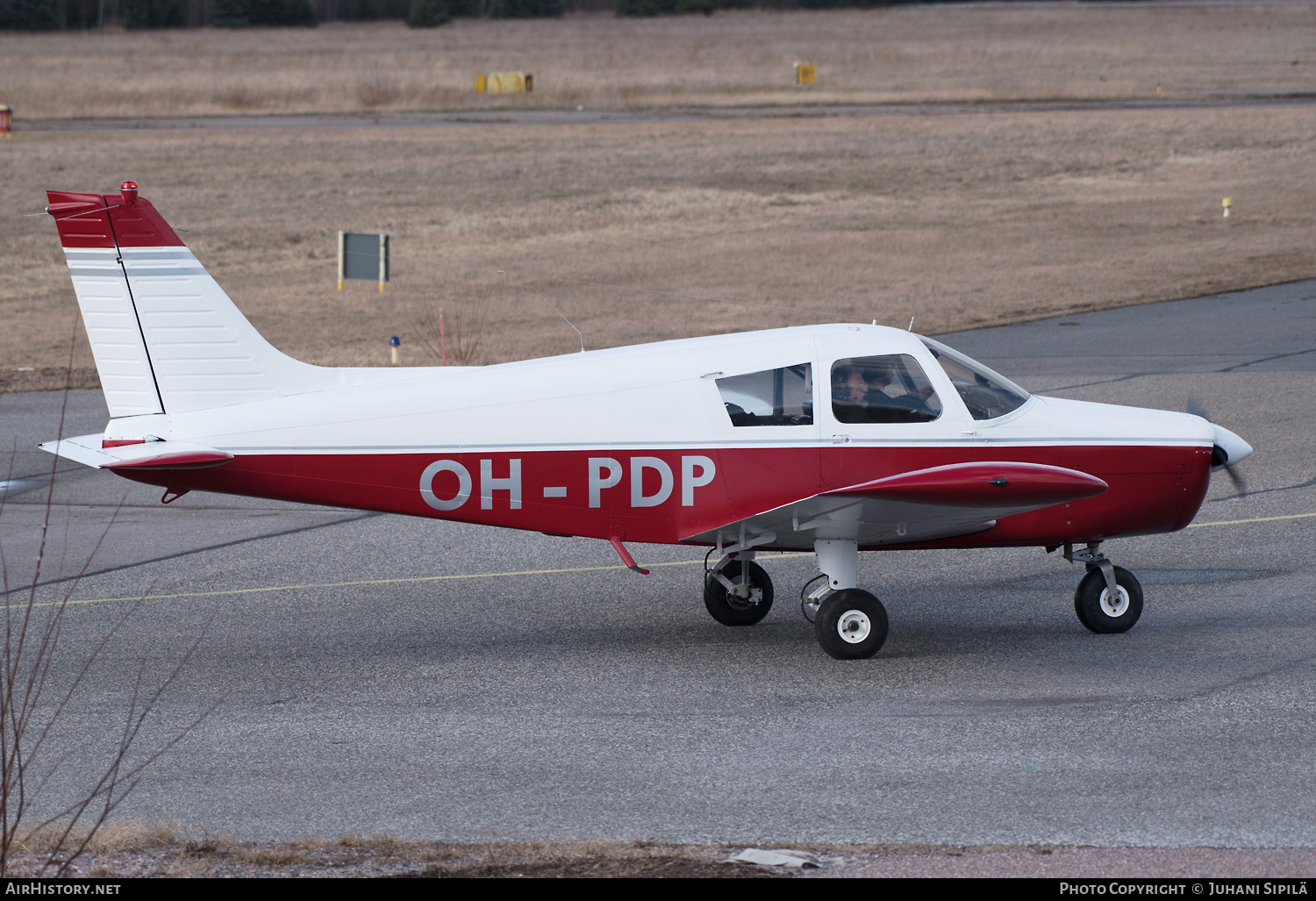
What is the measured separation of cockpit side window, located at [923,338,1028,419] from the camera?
10062 millimetres

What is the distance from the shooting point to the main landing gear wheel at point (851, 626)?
10.0m

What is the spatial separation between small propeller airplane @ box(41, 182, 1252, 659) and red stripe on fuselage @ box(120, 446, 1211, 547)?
0.01 meters

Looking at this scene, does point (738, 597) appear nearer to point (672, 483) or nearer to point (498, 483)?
point (672, 483)

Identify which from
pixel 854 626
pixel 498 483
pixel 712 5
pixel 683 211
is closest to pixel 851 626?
pixel 854 626

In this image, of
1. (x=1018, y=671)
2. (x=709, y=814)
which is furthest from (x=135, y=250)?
(x=1018, y=671)

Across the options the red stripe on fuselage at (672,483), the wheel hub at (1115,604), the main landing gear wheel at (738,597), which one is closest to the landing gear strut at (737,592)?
the main landing gear wheel at (738,597)

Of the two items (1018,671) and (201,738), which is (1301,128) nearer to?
(1018,671)

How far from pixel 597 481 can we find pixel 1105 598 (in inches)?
154

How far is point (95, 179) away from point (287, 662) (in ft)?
120

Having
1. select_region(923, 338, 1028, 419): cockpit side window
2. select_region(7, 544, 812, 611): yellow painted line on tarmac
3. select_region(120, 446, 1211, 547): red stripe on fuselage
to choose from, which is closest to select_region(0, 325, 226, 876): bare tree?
select_region(7, 544, 812, 611): yellow painted line on tarmac

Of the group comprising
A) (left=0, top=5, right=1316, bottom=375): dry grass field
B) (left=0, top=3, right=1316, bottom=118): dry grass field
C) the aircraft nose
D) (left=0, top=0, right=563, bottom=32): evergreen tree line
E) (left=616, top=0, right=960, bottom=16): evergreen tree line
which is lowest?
the aircraft nose

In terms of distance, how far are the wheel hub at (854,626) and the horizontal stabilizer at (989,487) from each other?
1.09m

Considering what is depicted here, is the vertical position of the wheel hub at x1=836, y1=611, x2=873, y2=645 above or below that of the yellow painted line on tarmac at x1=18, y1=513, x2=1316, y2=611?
above

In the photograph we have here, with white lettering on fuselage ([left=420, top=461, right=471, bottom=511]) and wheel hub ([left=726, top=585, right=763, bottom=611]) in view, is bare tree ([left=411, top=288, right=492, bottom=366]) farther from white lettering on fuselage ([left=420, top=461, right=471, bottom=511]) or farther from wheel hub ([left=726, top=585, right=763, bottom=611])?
white lettering on fuselage ([left=420, top=461, right=471, bottom=511])
